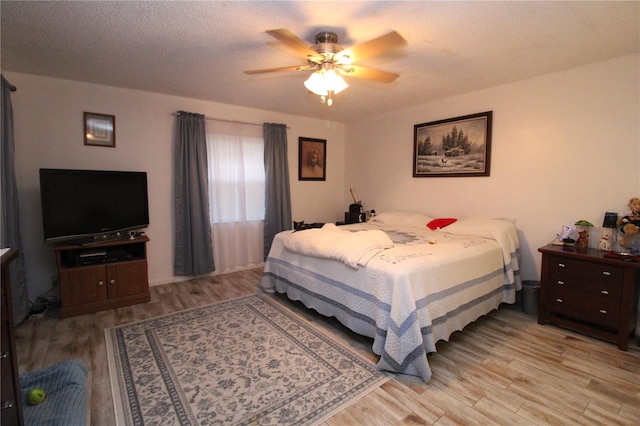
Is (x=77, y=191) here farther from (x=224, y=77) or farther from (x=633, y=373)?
(x=633, y=373)

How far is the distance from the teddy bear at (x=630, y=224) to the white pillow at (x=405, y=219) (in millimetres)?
1793

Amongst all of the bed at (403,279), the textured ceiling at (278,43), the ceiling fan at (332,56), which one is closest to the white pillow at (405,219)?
the bed at (403,279)

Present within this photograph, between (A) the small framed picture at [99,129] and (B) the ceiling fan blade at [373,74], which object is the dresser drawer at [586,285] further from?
(A) the small framed picture at [99,129]

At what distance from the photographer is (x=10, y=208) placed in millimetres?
2668

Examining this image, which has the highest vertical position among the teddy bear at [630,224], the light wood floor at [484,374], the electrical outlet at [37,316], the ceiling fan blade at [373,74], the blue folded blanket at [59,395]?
the ceiling fan blade at [373,74]

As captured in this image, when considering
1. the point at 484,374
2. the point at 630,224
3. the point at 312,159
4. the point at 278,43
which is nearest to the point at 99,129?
the point at 278,43

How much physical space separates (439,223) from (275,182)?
93.9 inches

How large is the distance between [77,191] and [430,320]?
3.45m

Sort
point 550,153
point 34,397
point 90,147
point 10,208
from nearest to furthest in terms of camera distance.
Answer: point 34,397
point 10,208
point 550,153
point 90,147

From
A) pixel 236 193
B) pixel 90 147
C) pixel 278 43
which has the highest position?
pixel 278 43

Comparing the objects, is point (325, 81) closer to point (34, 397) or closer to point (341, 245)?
point (341, 245)

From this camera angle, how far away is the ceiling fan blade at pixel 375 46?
5.86ft

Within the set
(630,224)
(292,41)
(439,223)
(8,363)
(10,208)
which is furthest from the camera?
(439,223)

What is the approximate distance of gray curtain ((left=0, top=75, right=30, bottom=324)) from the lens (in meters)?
2.60
